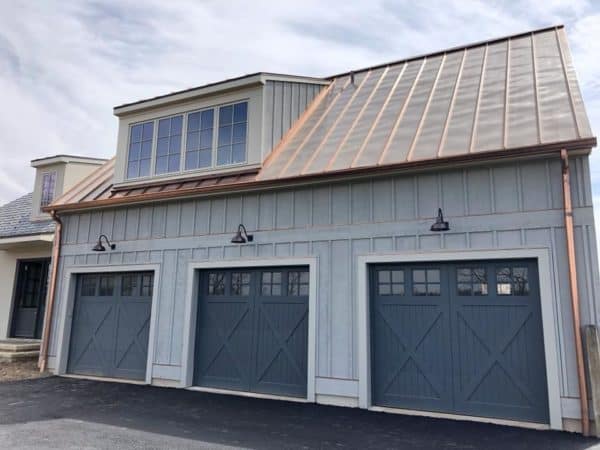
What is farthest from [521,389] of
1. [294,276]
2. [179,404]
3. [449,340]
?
[179,404]

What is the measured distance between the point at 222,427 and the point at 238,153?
5103 millimetres

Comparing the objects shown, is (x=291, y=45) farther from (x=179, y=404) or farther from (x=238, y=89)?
(x=179, y=404)

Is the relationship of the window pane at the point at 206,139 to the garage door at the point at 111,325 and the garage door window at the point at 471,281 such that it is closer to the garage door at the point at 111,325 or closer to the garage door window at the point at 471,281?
the garage door at the point at 111,325

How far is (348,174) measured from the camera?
684cm

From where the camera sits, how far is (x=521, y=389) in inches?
221

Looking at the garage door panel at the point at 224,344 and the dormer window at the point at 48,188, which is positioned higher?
the dormer window at the point at 48,188

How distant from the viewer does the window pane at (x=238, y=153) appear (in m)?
8.55

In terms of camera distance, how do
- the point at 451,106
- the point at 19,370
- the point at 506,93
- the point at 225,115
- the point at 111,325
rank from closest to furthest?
the point at 506,93 → the point at 451,106 → the point at 225,115 → the point at 111,325 → the point at 19,370

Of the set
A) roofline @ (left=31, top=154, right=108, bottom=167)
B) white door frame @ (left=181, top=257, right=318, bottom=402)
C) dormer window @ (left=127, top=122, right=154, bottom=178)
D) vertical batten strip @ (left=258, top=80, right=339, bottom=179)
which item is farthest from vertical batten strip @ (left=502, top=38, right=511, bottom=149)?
roofline @ (left=31, top=154, right=108, bottom=167)

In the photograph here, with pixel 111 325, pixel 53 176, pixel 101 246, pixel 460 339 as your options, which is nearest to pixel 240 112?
pixel 101 246

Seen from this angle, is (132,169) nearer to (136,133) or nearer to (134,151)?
(134,151)

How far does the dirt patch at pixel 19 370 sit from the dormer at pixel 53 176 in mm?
4443

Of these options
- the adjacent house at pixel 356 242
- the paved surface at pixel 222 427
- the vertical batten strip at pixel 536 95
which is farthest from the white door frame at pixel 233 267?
the vertical batten strip at pixel 536 95

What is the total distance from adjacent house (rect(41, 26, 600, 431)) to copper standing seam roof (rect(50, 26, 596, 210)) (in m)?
0.05
